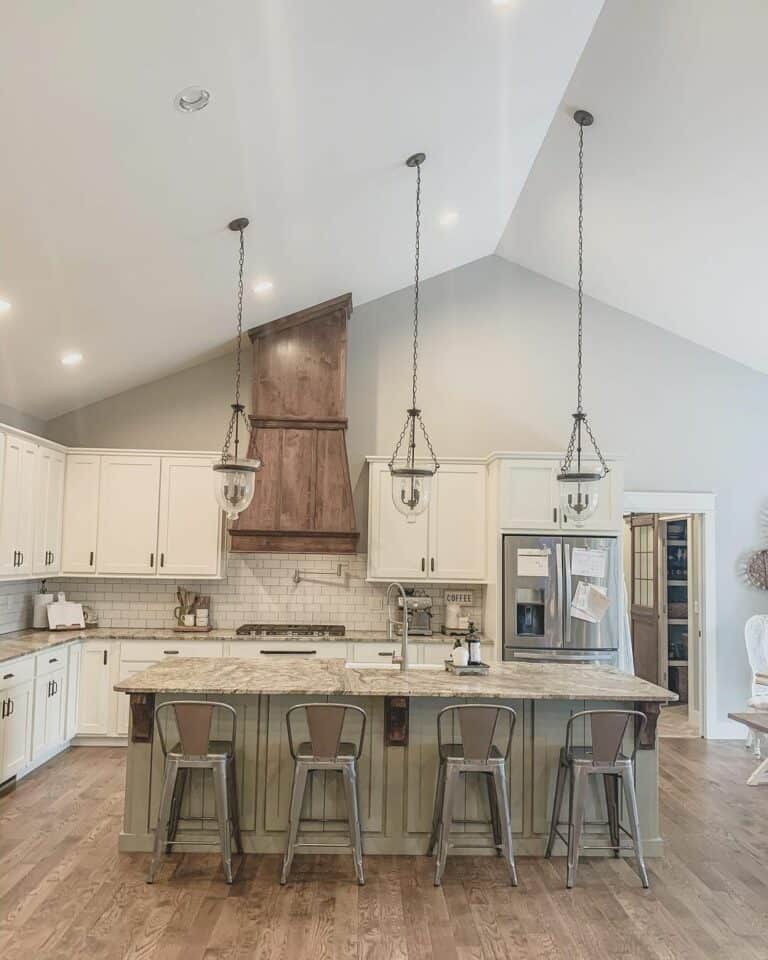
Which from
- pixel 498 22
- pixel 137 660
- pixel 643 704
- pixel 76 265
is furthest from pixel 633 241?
pixel 137 660

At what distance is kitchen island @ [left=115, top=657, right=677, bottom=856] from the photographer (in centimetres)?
393

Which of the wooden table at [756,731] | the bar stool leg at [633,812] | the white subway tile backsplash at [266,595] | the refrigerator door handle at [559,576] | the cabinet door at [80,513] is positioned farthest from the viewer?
the white subway tile backsplash at [266,595]

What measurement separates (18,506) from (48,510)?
0.52 meters

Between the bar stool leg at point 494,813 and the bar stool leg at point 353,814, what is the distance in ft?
2.45

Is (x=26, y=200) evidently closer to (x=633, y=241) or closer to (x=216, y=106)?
(x=216, y=106)

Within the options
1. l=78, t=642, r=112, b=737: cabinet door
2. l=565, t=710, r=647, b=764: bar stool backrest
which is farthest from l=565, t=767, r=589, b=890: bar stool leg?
l=78, t=642, r=112, b=737: cabinet door

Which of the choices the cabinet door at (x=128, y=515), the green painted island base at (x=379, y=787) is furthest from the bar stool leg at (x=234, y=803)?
the cabinet door at (x=128, y=515)

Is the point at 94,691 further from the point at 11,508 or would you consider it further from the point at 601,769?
the point at 601,769

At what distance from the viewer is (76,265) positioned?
4.23 metres

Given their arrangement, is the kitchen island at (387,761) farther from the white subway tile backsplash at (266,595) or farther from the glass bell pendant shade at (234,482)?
the white subway tile backsplash at (266,595)

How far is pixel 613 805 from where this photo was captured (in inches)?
159

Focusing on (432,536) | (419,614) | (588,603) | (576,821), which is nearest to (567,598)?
(588,603)

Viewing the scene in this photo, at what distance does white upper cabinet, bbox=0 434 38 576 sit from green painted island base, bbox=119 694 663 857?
2046mm

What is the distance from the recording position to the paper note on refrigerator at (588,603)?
586 cm
